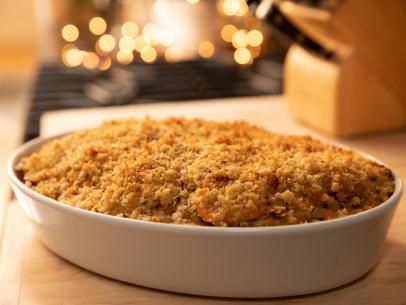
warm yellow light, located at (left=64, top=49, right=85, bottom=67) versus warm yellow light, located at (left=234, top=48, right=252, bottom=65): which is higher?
warm yellow light, located at (left=234, top=48, right=252, bottom=65)

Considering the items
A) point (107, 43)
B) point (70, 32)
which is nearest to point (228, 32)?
point (107, 43)

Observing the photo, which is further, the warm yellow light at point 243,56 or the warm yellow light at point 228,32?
the warm yellow light at point 228,32

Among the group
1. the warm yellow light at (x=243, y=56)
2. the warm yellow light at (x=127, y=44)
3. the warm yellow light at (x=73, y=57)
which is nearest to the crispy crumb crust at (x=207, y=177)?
the warm yellow light at (x=243, y=56)

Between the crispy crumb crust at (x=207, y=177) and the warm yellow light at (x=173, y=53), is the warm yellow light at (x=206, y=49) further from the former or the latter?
the crispy crumb crust at (x=207, y=177)

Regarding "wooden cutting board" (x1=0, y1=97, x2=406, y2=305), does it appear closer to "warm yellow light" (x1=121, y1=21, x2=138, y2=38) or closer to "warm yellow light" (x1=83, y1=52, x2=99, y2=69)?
"warm yellow light" (x1=83, y1=52, x2=99, y2=69)

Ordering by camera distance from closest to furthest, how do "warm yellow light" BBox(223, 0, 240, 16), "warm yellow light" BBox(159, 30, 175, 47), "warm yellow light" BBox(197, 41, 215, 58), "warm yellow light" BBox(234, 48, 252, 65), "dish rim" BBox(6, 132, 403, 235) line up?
"dish rim" BBox(6, 132, 403, 235)
"warm yellow light" BBox(234, 48, 252, 65)
"warm yellow light" BBox(197, 41, 215, 58)
"warm yellow light" BBox(223, 0, 240, 16)
"warm yellow light" BBox(159, 30, 175, 47)

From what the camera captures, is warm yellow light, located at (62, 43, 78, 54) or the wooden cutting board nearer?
the wooden cutting board

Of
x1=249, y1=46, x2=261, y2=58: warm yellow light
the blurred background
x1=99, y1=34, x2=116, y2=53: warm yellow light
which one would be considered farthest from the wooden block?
x1=99, y1=34, x2=116, y2=53: warm yellow light
